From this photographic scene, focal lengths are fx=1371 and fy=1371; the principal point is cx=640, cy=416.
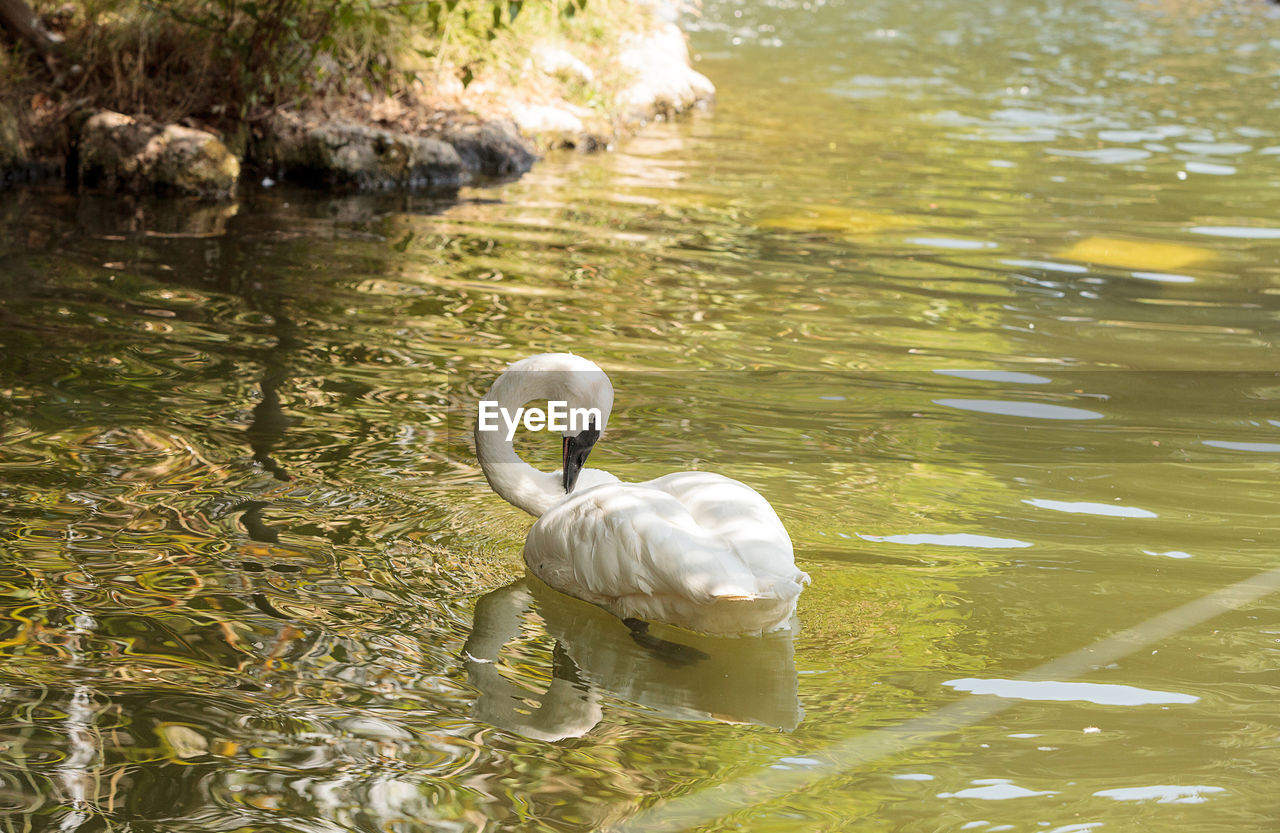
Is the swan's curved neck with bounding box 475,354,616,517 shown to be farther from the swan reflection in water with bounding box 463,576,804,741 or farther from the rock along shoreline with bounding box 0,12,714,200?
the rock along shoreline with bounding box 0,12,714,200

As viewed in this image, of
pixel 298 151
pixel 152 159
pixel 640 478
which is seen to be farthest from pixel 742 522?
pixel 298 151

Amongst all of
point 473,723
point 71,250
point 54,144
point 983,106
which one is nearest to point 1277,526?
point 473,723

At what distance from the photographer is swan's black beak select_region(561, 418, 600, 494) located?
14.6 feet

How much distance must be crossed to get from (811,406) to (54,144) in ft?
25.5

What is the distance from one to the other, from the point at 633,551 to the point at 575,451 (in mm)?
662

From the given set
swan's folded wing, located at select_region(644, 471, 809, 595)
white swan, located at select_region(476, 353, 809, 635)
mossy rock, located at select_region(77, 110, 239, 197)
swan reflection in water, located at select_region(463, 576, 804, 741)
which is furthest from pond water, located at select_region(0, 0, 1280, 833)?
mossy rock, located at select_region(77, 110, 239, 197)

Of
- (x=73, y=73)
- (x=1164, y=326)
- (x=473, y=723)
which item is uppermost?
(x=73, y=73)

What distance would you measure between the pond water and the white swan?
18 cm

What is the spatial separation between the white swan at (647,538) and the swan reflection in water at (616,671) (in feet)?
0.30

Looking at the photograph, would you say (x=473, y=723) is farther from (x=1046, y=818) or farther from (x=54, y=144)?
(x=54, y=144)

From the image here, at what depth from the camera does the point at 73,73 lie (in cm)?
1150

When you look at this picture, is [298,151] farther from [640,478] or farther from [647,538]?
[647,538]

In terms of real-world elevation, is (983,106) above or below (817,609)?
above

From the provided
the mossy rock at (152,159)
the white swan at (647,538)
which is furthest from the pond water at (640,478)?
the mossy rock at (152,159)
